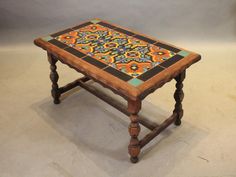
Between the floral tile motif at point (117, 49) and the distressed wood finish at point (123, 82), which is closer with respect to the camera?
the distressed wood finish at point (123, 82)

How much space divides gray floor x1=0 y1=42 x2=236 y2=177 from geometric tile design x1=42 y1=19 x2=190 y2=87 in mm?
556

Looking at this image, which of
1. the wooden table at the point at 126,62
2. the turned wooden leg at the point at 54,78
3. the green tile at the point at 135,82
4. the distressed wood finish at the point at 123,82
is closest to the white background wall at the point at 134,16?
the wooden table at the point at 126,62

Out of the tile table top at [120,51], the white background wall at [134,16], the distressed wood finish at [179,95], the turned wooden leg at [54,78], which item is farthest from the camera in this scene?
the white background wall at [134,16]

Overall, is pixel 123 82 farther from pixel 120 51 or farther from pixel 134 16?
pixel 134 16

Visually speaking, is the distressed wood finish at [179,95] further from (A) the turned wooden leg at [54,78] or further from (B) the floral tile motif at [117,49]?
(A) the turned wooden leg at [54,78]

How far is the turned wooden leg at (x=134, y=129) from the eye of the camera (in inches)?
78.5

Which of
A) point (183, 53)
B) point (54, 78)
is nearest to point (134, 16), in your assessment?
point (54, 78)

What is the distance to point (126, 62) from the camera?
215cm

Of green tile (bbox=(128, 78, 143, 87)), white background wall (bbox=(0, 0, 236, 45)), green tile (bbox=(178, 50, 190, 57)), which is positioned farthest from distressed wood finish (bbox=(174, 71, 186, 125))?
white background wall (bbox=(0, 0, 236, 45))

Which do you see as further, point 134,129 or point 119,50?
point 119,50

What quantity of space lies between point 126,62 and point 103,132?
587mm

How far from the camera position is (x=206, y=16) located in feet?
11.7

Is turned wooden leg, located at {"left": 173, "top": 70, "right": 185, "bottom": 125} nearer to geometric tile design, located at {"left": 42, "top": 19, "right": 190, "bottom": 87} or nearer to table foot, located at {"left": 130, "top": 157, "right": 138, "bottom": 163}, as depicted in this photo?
geometric tile design, located at {"left": 42, "top": 19, "right": 190, "bottom": 87}

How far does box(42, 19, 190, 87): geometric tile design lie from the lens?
207 centimetres
